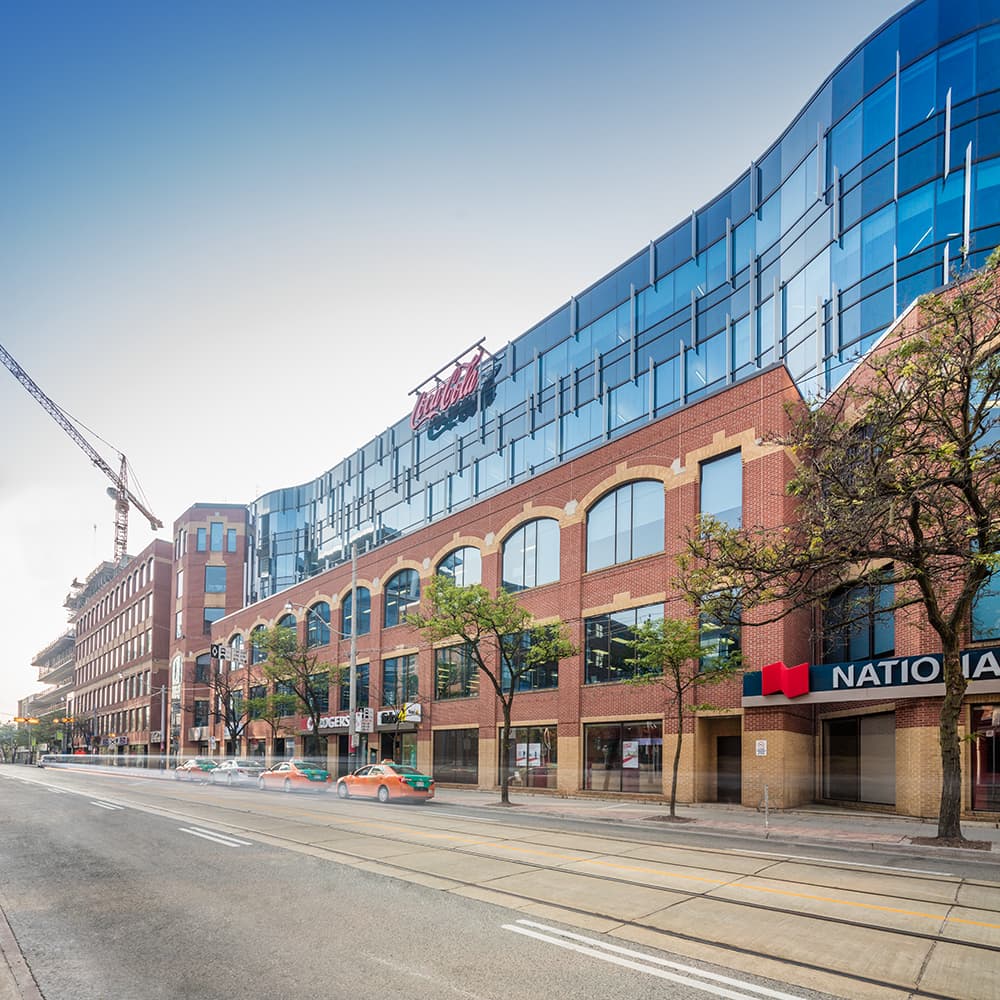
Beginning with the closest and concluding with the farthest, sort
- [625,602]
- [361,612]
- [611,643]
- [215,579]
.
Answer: [625,602], [611,643], [361,612], [215,579]

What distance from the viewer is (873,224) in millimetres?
30406

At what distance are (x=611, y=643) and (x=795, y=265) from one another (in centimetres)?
1667

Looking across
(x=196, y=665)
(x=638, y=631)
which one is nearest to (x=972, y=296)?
(x=638, y=631)

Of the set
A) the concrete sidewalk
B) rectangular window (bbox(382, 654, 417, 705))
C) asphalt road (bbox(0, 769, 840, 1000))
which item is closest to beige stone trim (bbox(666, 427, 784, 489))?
the concrete sidewalk

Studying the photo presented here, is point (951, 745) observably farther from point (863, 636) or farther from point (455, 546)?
point (455, 546)

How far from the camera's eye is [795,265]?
110ft

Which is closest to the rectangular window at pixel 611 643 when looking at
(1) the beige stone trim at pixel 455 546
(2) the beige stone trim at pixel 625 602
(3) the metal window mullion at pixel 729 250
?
(2) the beige stone trim at pixel 625 602

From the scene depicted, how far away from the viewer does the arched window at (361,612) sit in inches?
1972

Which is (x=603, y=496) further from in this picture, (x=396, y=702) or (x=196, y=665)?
(x=196, y=665)

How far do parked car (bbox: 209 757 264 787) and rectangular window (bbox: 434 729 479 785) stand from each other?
36.8ft

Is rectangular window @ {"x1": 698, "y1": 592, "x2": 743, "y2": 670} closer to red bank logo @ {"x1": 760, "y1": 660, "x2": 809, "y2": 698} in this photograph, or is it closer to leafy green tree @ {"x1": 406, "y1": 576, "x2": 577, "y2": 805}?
red bank logo @ {"x1": 760, "y1": 660, "x2": 809, "y2": 698}

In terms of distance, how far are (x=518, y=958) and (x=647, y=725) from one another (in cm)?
2254

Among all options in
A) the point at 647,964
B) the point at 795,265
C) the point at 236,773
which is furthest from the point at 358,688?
the point at 647,964

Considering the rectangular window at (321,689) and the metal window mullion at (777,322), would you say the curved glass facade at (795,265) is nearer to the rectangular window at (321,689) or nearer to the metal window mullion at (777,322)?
the metal window mullion at (777,322)
